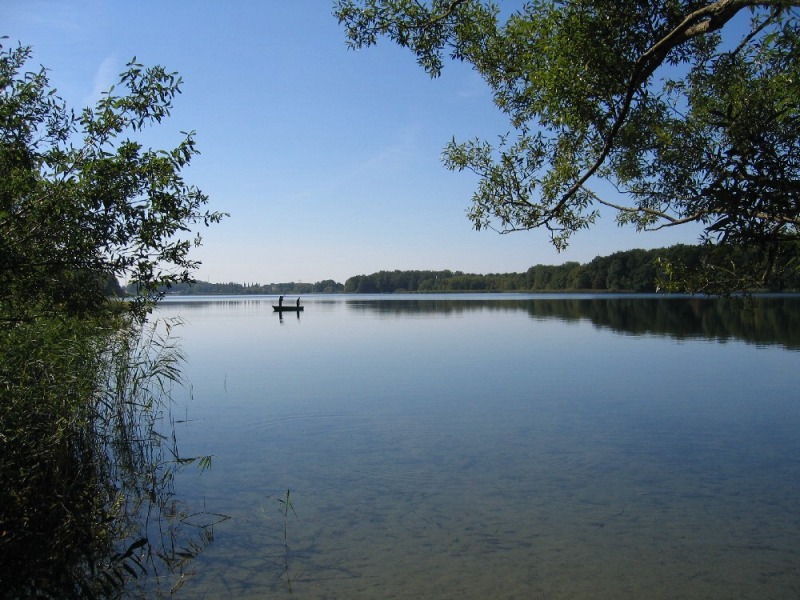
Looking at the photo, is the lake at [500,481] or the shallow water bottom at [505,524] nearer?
the shallow water bottom at [505,524]

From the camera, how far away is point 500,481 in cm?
989

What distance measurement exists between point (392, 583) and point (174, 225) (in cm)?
493

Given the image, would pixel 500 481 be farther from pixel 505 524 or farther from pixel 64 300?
pixel 64 300

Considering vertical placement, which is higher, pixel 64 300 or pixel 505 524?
pixel 64 300

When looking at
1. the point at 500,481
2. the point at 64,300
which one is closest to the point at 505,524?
the point at 500,481

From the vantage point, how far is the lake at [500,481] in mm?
6816

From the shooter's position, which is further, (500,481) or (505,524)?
(500,481)

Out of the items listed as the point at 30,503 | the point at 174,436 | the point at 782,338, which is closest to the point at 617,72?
the point at 30,503

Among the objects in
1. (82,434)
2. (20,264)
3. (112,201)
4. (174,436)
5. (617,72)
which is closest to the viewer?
(20,264)

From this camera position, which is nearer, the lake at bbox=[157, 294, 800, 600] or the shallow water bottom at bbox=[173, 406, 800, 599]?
the shallow water bottom at bbox=[173, 406, 800, 599]

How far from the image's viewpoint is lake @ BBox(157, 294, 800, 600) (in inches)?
268

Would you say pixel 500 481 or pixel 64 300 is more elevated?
pixel 64 300

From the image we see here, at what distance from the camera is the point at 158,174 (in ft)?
23.2

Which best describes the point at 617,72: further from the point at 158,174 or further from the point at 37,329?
the point at 37,329
